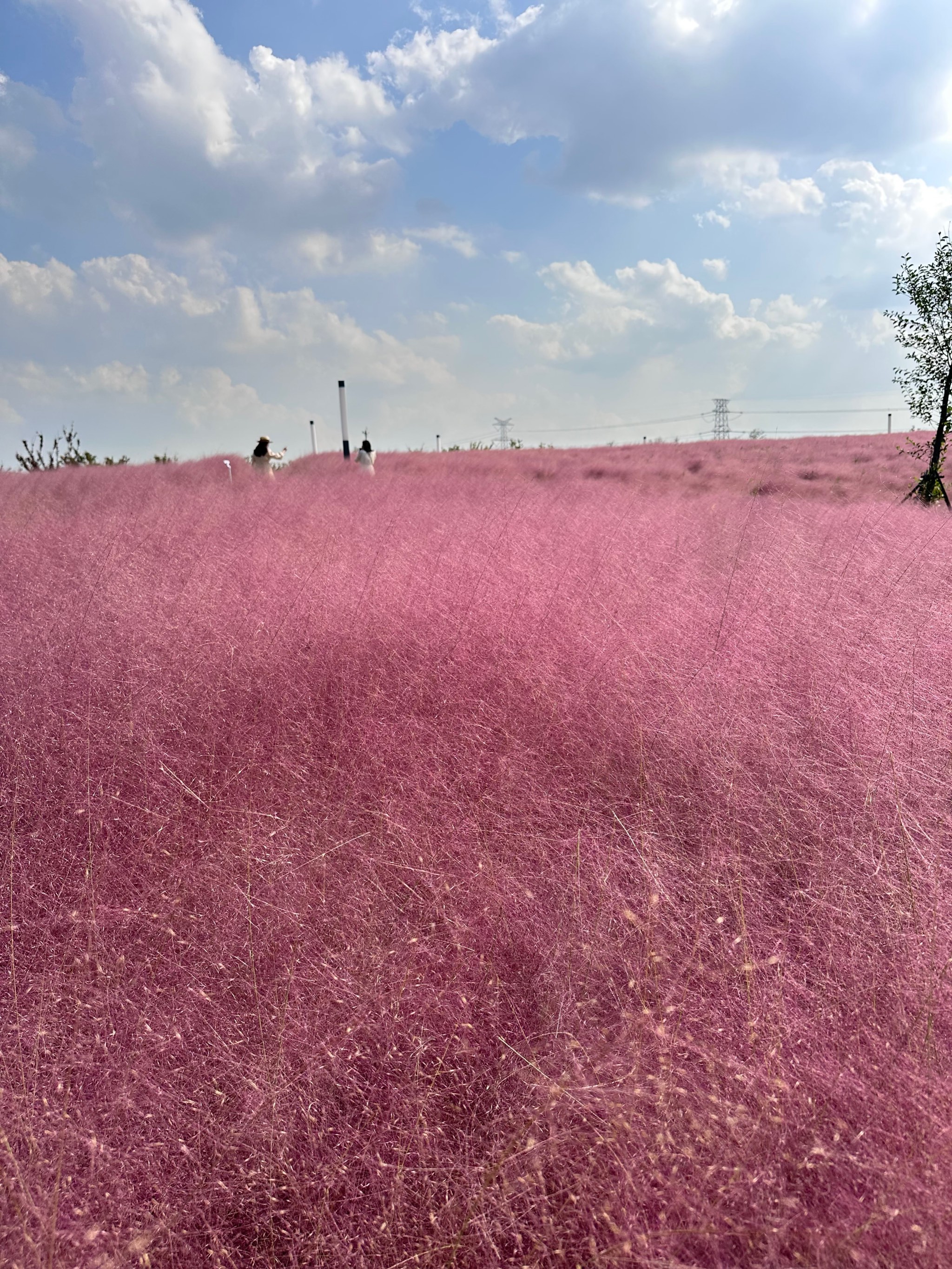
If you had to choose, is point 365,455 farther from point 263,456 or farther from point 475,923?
point 475,923

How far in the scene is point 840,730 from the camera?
319 centimetres

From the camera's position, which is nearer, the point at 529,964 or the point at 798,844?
the point at 529,964

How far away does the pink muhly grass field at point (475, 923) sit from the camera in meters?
1.67

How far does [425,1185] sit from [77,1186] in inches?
36.6

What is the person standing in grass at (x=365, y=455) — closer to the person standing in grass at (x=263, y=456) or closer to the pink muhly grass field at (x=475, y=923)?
the person standing in grass at (x=263, y=456)

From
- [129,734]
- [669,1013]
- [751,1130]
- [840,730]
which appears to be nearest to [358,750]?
[129,734]

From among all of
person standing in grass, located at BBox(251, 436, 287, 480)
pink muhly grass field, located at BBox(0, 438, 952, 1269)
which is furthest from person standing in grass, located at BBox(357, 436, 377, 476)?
pink muhly grass field, located at BBox(0, 438, 952, 1269)

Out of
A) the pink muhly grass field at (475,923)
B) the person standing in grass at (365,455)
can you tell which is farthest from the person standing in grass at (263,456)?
the pink muhly grass field at (475,923)

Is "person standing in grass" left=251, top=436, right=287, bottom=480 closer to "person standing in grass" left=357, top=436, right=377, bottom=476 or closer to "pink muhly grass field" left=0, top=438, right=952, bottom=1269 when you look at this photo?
"person standing in grass" left=357, top=436, right=377, bottom=476

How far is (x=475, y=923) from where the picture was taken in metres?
2.35

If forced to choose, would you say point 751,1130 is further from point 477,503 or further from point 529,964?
point 477,503

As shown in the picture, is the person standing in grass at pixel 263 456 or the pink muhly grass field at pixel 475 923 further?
the person standing in grass at pixel 263 456

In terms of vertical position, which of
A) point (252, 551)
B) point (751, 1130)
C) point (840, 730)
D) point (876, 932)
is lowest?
point (751, 1130)

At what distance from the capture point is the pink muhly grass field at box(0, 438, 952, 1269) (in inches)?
65.9
